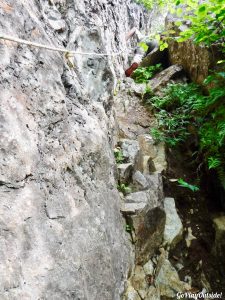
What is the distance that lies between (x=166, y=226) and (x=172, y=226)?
0.42ft

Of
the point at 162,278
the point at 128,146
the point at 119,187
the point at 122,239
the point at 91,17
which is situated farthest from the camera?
the point at 128,146

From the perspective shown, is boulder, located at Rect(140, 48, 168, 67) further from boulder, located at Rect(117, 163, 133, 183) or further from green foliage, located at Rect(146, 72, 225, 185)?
boulder, located at Rect(117, 163, 133, 183)

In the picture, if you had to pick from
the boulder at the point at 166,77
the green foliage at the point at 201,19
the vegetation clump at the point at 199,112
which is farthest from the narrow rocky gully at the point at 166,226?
the boulder at the point at 166,77

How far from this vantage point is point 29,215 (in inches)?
76.8

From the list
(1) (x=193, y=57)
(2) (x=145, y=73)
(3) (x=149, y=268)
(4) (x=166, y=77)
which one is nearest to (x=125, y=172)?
(3) (x=149, y=268)

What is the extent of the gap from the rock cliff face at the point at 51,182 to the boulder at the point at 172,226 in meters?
1.39

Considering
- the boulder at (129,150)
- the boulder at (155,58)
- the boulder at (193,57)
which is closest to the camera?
the boulder at (129,150)

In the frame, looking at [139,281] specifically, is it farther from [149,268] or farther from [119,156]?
[119,156]

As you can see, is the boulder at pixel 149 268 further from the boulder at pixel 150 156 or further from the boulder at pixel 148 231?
the boulder at pixel 150 156

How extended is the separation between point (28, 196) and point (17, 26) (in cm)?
168

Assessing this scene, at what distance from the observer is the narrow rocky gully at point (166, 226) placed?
385 cm

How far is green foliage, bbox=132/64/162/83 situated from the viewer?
8.95m

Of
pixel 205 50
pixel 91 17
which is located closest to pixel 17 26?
pixel 91 17

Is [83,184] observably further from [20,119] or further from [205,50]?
[205,50]
